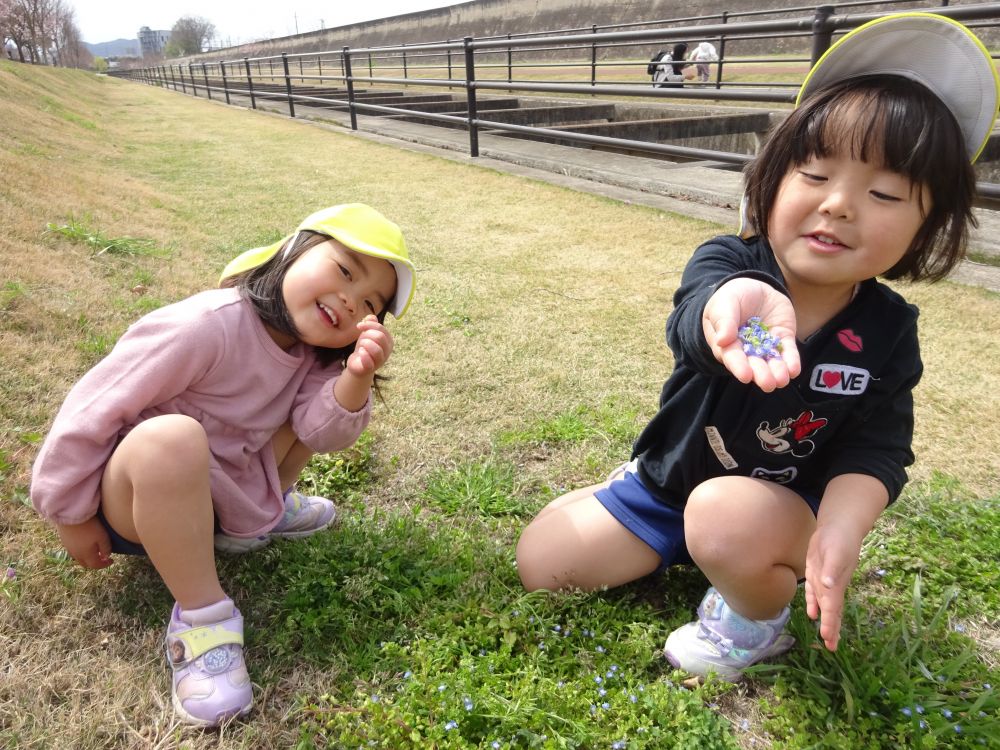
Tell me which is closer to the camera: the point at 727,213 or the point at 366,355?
the point at 366,355

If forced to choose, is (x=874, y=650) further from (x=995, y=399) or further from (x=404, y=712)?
(x=995, y=399)

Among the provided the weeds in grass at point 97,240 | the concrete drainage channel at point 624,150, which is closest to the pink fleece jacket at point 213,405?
the concrete drainage channel at point 624,150

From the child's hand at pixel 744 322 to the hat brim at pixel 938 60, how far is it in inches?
17.3

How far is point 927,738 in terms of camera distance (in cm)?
113

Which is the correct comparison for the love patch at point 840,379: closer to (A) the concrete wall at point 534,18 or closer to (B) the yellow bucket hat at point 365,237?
(B) the yellow bucket hat at point 365,237

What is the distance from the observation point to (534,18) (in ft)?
85.7

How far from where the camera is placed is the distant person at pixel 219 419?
1257 mm

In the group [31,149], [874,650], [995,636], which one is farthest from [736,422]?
[31,149]

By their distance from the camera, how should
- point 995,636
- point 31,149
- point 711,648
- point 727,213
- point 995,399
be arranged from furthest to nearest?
1. point 31,149
2. point 727,213
3. point 995,399
4. point 995,636
5. point 711,648

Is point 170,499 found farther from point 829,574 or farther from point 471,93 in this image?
point 471,93

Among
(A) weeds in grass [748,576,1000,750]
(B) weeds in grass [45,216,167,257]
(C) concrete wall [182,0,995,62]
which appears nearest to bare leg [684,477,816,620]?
(A) weeds in grass [748,576,1000,750]

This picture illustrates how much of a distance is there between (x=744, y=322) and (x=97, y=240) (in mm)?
3416

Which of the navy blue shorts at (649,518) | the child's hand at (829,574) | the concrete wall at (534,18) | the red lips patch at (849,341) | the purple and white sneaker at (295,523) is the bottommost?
the purple and white sneaker at (295,523)

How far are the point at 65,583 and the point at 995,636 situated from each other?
1842 mm
